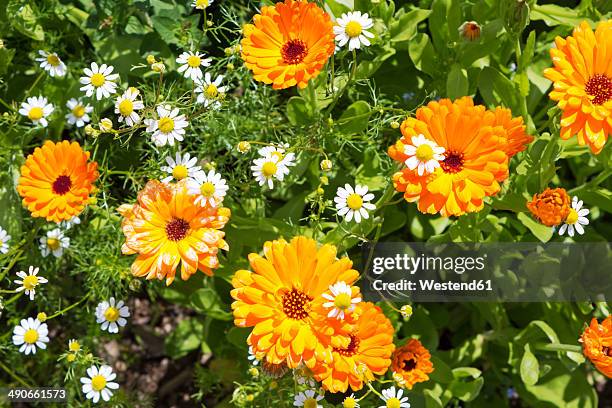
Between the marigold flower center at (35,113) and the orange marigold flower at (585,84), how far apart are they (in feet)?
4.59

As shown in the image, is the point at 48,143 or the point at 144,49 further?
the point at 144,49

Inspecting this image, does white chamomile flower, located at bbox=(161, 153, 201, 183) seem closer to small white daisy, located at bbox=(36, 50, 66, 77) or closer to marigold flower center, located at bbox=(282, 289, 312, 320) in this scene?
marigold flower center, located at bbox=(282, 289, 312, 320)

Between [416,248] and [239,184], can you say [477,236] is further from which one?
[239,184]

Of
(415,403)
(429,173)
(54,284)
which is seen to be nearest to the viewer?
(429,173)

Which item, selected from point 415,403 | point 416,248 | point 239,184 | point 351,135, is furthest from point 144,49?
point 415,403

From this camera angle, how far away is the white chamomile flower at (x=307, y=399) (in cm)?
168

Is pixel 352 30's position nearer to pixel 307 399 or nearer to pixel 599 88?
pixel 599 88

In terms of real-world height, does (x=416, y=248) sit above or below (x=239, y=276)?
above

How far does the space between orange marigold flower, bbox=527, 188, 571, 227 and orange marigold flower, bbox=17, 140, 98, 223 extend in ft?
3.71

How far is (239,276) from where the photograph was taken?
5.24 ft

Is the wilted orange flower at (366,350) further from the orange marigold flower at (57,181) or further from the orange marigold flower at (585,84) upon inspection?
the orange marigold flower at (57,181)

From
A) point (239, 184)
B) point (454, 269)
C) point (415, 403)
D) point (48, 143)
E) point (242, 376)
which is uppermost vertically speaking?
point (48, 143)

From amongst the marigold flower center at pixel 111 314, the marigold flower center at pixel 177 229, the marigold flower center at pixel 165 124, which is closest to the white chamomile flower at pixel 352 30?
the marigold flower center at pixel 165 124

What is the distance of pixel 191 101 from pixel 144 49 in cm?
40
